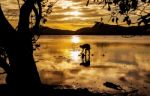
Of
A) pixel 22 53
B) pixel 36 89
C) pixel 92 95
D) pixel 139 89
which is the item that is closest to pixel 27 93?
pixel 36 89

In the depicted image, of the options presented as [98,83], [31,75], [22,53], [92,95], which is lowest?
[98,83]

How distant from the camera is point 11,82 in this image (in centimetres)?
1767

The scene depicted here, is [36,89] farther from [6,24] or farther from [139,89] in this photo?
[139,89]

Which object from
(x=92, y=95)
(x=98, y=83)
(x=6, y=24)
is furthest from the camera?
(x=98, y=83)

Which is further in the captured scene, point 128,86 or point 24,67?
point 128,86

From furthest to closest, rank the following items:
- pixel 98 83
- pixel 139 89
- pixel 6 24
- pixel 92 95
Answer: pixel 98 83, pixel 139 89, pixel 92 95, pixel 6 24

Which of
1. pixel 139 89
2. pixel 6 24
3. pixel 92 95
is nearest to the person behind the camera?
pixel 6 24

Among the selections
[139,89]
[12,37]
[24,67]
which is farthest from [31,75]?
[139,89]

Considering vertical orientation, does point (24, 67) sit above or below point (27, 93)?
above

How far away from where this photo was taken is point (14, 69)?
17.5 metres

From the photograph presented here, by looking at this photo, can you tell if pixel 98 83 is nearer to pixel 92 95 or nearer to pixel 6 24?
pixel 92 95

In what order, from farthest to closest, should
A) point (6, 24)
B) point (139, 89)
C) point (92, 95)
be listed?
point (139, 89) → point (92, 95) → point (6, 24)

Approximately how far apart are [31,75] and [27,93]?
86cm

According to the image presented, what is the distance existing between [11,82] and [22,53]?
155 centimetres
